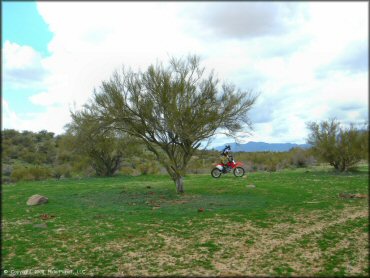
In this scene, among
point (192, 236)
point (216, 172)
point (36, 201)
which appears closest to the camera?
point (192, 236)

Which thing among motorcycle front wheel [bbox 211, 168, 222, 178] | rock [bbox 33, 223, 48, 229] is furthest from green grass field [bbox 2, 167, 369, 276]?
Result: motorcycle front wheel [bbox 211, 168, 222, 178]

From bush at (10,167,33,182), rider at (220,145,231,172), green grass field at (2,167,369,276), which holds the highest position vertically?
rider at (220,145,231,172)

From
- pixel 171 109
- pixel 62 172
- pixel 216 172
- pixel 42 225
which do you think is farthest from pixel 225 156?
pixel 62 172

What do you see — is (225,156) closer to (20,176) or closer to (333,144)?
(333,144)

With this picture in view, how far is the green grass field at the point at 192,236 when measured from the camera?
757 centimetres

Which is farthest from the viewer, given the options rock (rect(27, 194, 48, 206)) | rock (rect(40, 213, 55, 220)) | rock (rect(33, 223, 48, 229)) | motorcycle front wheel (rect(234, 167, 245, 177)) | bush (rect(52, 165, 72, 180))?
bush (rect(52, 165, 72, 180))

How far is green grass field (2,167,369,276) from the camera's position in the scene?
757 centimetres

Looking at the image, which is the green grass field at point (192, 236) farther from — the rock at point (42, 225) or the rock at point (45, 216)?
the rock at point (45, 216)

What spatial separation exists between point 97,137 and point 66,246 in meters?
10.1

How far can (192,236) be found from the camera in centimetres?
988

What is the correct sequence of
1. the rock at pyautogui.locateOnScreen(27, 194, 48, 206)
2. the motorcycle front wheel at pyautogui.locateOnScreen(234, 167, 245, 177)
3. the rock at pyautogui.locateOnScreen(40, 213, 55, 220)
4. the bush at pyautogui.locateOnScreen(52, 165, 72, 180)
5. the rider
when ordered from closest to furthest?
the rock at pyautogui.locateOnScreen(40, 213, 55, 220)
the rock at pyautogui.locateOnScreen(27, 194, 48, 206)
the rider
the motorcycle front wheel at pyautogui.locateOnScreen(234, 167, 245, 177)
the bush at pyautogui.locateOnScreen(52, 165, 72, 180)

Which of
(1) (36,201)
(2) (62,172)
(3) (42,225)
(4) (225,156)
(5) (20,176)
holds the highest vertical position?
(4) (225,156)

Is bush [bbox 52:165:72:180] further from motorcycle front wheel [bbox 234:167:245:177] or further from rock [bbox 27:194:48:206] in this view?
rock [bbox 27:194:48:206]

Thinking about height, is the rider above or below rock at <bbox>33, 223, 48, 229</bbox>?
above
